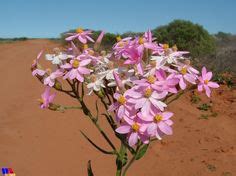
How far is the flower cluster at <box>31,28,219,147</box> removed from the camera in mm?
1412

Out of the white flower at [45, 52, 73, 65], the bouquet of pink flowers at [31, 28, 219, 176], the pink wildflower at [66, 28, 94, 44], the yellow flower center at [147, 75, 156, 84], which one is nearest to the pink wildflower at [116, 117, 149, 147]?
the bouquet of pink flowers at [31, 28, 219, 176]

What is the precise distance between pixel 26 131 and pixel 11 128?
0.30 metres

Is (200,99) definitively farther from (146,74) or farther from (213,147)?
(146,74)

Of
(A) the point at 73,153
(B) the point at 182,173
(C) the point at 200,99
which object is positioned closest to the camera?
(B) the point at 182,173

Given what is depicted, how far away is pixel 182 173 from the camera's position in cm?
490

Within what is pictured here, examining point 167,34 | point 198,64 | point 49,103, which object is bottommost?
point 167,34

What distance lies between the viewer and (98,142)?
6105 millimetres

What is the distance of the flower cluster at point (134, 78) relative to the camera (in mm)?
1412

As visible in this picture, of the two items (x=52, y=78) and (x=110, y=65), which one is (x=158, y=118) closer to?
(x=110, y=65)

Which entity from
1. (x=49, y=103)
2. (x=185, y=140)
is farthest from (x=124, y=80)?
(x=185, y=140)

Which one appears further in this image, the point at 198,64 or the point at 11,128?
the point at 198,64

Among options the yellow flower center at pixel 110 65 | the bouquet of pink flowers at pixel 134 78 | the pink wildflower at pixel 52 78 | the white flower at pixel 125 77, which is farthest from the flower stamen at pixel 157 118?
the pink wildflower at pixel 52 78

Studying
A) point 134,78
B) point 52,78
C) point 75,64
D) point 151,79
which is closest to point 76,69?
point 75,64

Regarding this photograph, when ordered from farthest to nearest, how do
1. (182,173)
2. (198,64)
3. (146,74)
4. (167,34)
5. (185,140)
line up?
(167,34)
(198,64)
(185,140)
(182,173)
(146,74)
